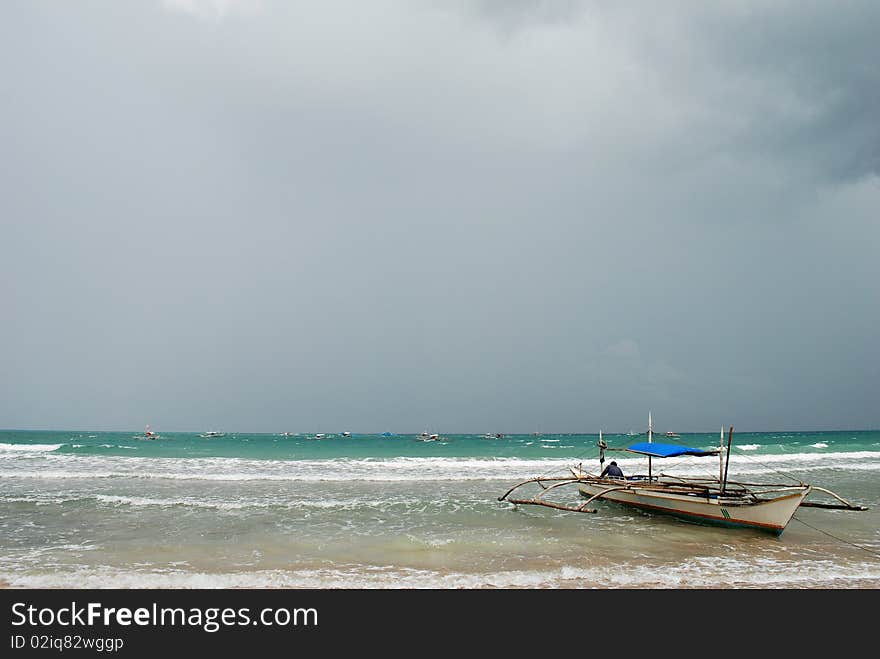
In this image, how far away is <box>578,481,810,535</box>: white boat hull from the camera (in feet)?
42.8

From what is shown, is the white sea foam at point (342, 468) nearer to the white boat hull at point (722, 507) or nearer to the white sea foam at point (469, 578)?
the white boat hull at point (722, 507)

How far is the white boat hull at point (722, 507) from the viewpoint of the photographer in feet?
42.8

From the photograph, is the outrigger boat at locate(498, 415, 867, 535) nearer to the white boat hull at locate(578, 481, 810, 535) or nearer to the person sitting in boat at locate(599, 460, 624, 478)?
the white boat hull at locate(578, 481, 810, 535)

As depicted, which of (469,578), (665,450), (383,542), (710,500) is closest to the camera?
(469,578)

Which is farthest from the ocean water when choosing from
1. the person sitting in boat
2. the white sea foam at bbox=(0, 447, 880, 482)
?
the white sea foam at bbox=(0, 447, 880, 482)

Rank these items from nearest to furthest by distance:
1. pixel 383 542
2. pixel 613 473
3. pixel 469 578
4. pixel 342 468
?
pixel 469 578 < pixel 383 542 < pixel 613 473 < pixel 342 468

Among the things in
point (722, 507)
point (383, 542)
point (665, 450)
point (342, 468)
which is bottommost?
point (342, 468)

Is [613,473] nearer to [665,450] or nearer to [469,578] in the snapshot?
[665,450]

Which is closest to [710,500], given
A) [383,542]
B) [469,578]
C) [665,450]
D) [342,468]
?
[665,450]

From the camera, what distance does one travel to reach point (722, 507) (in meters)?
14.1

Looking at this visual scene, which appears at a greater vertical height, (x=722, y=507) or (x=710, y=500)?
(x=710, y=500)

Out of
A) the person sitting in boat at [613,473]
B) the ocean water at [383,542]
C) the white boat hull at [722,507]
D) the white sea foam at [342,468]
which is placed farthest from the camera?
the white sea foam at [342,468]

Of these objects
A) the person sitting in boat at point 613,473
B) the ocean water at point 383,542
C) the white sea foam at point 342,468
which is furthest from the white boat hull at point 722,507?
the white sea foam at point 342,468
